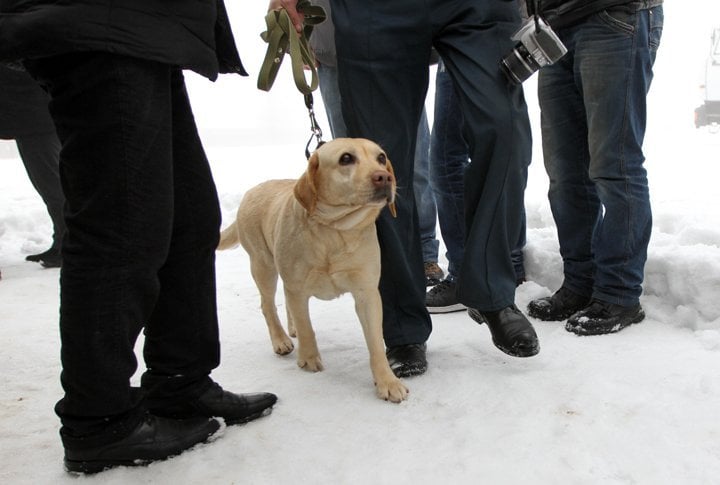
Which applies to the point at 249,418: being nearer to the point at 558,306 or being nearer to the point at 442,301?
the point at 442,301

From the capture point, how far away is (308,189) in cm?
197

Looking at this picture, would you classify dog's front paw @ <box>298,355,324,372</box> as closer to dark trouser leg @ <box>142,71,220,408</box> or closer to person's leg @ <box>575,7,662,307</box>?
dark trouser leg @ <box>142,71,220,408</box>

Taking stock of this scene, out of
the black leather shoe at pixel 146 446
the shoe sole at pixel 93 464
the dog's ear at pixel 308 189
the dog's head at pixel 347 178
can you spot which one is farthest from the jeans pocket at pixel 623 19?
the shoe sole at pixel 93 464

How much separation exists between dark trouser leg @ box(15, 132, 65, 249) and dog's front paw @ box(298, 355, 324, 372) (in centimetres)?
280

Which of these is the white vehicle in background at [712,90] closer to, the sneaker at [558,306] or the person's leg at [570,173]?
the person's leg at [570,173]

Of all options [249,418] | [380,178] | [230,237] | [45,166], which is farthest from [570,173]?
[45,166]

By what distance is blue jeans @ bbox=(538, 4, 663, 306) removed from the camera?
7.30 ft

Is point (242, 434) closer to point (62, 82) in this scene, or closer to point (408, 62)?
point (62, 82)

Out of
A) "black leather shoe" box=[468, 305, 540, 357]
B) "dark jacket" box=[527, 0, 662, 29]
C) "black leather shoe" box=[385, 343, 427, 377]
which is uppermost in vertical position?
"dark jacket" box=[527, 0, 662, 29]

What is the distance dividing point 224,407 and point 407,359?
0.71m

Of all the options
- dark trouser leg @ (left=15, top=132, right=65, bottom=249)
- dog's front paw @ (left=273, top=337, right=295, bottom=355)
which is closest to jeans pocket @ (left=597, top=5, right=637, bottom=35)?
dog's front paw @ (left=273, top=337, right=295, bottom=355)

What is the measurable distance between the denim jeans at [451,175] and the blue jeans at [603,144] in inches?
16.4

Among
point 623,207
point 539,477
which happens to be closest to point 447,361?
point 539,477

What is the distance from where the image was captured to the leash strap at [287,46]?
2.06 meters
